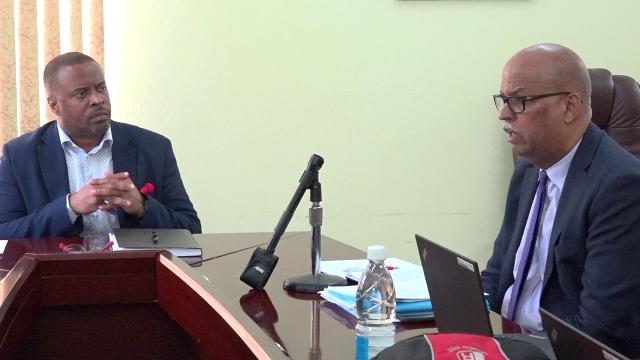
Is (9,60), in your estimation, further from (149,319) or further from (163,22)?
(149,319)

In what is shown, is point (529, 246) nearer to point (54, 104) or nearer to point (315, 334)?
point (315, 334)

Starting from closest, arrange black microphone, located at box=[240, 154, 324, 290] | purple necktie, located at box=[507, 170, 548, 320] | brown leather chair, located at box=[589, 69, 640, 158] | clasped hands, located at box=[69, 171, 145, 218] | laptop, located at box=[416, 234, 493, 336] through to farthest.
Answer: laptop, located at box=[416, 234, 493, 336] → black microphone, located at box=[240, 154, 324, 290] → purple necktie, located at box=[507, 170, 548, 320] → clasped hands, located at box=[69, 171, 145, 218] → brown leather chair, located at box=[589, 69, 640, 158]

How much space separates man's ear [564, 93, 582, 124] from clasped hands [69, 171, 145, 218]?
1.40 m

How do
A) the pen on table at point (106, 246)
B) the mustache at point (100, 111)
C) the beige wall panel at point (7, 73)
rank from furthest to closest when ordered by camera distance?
the beige wall panel at point (7, 73) < the mustache at point (100, 111) < the pen on table at point (106, 246)

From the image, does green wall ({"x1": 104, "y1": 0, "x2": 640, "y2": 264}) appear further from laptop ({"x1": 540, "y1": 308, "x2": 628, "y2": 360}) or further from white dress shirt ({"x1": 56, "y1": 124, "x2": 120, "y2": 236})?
laptop ({"x1": 540, "y1": 308, "x2": 628, "y2": 360})

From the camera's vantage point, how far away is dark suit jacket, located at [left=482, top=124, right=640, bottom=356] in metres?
1.90

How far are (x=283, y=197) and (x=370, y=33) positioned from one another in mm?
884

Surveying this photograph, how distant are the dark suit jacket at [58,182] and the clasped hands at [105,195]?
67 mm

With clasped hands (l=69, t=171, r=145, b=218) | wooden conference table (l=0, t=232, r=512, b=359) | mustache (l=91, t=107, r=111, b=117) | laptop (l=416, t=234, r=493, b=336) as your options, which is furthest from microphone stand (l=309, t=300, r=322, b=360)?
mustache (l=91, t=107, r=111, b=117)

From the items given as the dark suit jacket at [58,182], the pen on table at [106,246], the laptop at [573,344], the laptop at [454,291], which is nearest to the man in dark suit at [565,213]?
the laptop at [454,291]

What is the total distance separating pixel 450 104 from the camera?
4172 mm

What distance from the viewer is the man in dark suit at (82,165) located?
2.90m

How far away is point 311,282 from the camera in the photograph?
2.12 m

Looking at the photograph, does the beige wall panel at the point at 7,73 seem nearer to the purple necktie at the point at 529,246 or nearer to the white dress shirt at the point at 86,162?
the white dress shirt at the point at 86,162
